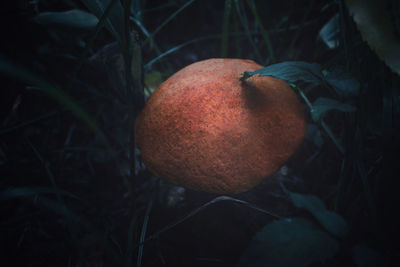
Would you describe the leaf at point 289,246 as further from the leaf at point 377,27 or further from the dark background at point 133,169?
the leaf at point 377,27

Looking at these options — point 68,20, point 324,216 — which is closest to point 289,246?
point 324,216

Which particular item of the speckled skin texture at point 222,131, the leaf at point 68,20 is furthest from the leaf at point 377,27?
the leaf at point 68,20

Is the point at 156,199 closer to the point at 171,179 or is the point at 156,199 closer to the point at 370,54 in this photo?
the point at 171,179

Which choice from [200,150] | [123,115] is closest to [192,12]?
[123,115]

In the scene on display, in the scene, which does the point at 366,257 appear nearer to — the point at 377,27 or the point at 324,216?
the point at 324,216

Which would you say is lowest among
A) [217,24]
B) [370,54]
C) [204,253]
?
[204,253]

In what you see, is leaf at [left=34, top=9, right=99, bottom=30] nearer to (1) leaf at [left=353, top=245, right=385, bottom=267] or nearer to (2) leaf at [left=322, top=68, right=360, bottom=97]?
(2) leaf at [left=322, top=68, right=360, bottom=97]
